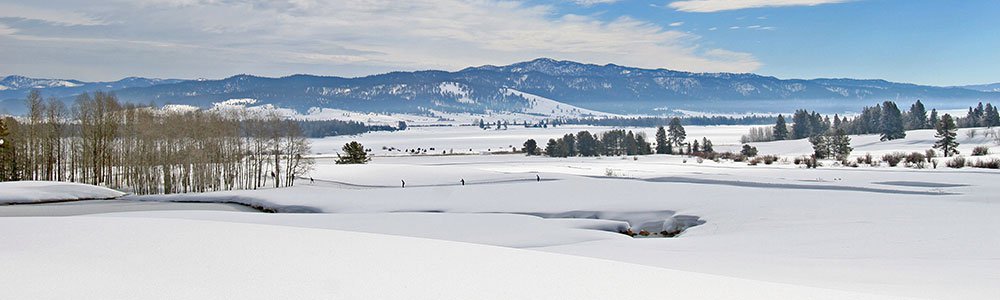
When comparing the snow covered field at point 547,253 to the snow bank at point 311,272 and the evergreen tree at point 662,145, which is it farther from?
the evergreen tree at point 662,145

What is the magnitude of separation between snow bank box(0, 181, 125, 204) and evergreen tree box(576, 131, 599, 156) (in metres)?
71.9

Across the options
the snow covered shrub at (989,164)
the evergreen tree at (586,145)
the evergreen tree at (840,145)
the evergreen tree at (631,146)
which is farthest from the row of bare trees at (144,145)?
the evergreen tree at (631,146)

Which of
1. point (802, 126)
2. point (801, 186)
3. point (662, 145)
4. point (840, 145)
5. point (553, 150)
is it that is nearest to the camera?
point (801, 186)

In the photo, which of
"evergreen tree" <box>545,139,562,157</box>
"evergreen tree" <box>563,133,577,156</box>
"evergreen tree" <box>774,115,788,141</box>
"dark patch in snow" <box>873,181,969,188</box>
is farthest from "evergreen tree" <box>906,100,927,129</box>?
"dark patch in snow" <box>873,181,969,188</box>

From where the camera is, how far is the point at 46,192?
36.9 m

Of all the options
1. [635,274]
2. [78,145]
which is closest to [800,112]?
[78,145]

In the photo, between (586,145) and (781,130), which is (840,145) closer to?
(586,145)

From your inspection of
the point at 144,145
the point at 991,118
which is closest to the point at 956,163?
the point at 144,145

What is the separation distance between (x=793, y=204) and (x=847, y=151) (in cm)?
6061

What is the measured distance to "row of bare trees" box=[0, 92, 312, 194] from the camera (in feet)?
150

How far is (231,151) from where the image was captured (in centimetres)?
5019

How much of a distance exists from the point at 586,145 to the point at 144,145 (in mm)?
69735

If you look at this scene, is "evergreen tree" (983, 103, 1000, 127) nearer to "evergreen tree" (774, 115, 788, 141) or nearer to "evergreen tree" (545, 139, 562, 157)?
"evergreen tree" (774, 115, 788, 141)

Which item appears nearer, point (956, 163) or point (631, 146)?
point (956, 163)
